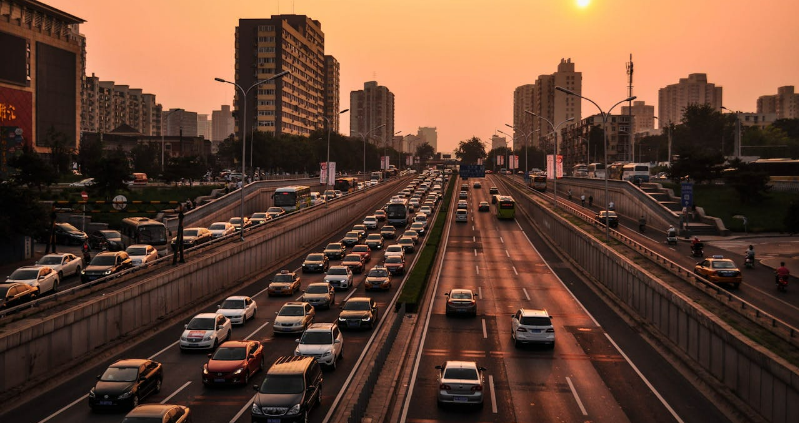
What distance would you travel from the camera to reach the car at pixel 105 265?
39562 mm

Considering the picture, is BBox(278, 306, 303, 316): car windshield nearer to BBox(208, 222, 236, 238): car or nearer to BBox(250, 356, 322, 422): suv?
BBox(250, 356, 322, 422): suv

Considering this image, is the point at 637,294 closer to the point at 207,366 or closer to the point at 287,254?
the point at 207,366

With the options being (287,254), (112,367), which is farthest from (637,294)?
(287,254)

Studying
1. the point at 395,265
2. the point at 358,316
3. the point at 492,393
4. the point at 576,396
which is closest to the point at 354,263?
the point at 395,265

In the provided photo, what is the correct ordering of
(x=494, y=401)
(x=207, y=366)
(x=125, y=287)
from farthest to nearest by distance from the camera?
(x=125, y=287) → (x=207, y=366) → (x=494, y=401)

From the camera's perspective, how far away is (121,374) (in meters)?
21.6

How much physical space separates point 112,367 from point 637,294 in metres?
25.6

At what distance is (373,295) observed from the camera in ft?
139

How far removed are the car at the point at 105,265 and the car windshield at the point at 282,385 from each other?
882 inches

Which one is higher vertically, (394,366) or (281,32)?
(281,32)

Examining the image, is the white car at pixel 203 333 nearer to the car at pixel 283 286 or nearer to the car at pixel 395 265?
the car at pixel 283 286

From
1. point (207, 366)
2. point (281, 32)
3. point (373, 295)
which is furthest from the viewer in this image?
point (281, 32)

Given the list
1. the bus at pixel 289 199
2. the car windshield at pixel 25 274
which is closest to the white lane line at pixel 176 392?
the car windshield at pixel 25 274

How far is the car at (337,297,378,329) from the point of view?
105 ft
